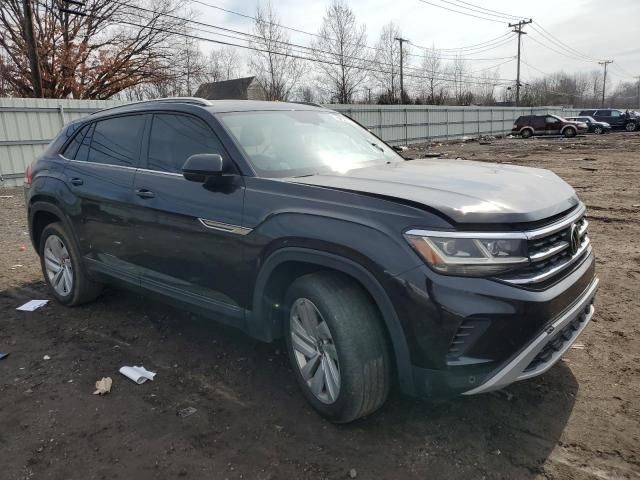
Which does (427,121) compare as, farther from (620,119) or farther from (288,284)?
(288,284)

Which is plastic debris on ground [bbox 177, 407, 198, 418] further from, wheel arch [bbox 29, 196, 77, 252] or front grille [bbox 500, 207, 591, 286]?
wheel arch [bbox 29, 196, 77, 252]

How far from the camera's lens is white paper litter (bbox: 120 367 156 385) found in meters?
3.47

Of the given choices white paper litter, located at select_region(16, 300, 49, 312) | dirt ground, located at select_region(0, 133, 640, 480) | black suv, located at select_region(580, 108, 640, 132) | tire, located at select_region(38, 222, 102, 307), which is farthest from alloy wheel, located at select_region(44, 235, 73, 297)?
black suv, located at select_region(580, 108, 640, 132)

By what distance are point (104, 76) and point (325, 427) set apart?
31925 millimetres

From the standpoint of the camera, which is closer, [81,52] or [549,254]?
[549,254]

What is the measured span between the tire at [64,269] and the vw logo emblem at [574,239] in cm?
401

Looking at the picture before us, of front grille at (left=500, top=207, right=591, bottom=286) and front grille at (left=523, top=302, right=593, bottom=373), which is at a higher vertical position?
front grille at (left=500, top=207, right=591, bottom=286)

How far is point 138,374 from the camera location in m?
3.54

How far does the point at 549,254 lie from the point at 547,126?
3658 centimetres

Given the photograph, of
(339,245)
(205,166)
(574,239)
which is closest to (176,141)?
(205,166)

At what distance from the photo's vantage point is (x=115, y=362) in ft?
12.4

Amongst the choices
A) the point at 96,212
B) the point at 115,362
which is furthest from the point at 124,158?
the point at 115,362

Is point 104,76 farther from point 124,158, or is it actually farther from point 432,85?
point 432,85

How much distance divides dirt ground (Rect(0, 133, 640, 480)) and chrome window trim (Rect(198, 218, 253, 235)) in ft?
3.47
